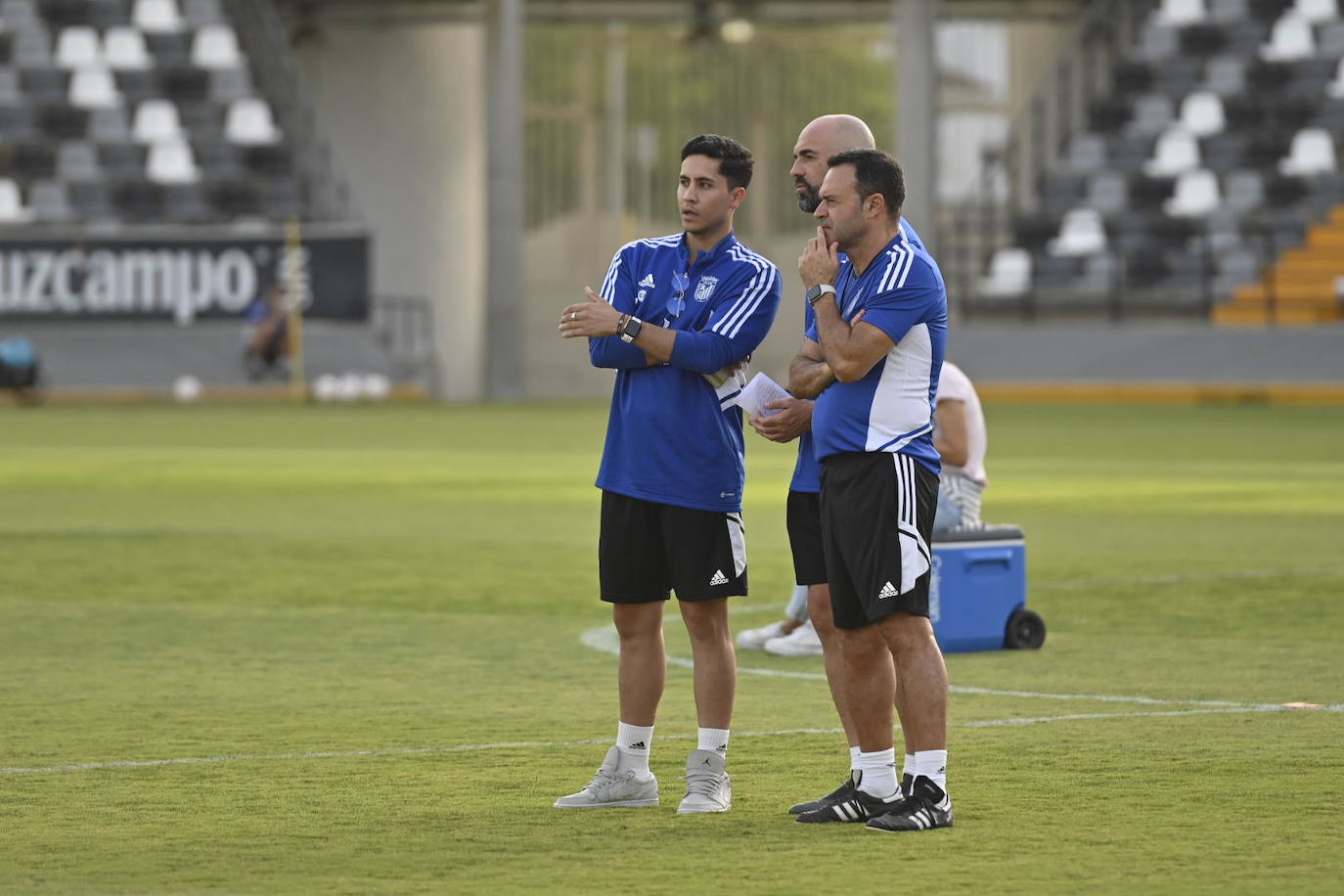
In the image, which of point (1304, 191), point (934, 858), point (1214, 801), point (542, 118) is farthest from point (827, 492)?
point (542, 118)

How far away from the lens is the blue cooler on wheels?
10031 mm

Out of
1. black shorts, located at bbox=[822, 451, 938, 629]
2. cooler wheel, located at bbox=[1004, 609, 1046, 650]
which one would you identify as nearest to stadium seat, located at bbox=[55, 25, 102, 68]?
cooler wheel, located at bbox=[1004, 609, 1046, 650]

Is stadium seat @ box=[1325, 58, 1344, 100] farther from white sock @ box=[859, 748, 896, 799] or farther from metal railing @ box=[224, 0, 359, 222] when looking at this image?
white sock @ box=[859, 748, 896, 799]

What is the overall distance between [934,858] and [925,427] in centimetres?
120

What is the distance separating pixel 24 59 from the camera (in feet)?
143

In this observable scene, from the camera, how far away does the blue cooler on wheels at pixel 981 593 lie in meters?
10.0

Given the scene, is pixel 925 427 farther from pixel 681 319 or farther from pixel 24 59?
pixel 24 59

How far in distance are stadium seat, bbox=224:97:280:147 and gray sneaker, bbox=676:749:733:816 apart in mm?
37666

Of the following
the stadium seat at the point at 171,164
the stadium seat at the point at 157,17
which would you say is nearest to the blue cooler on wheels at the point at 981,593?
the stadium seat at the point at 171,164

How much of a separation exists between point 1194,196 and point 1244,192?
2.77 feet

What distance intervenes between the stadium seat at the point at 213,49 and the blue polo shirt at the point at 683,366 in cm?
3856

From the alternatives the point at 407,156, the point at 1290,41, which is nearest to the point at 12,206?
the point at 407,156

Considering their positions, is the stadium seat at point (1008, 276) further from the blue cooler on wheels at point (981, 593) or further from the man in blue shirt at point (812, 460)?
the man in blue shirt at point (812, 460)

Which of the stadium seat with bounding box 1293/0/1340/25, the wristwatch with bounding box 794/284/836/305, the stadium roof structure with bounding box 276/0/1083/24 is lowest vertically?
the wristwatch with bounding box 794/284/836/305
